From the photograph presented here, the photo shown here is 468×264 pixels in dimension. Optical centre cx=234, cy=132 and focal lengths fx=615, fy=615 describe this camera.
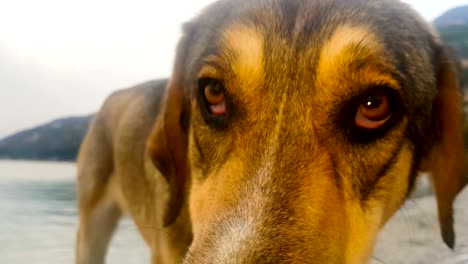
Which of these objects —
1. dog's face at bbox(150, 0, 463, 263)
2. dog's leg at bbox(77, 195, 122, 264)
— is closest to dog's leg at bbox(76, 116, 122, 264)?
dog's leg at bbox(77, 195, 122, 264)

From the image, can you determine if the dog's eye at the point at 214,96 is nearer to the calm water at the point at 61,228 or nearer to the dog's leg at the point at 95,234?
the calm water at the point at 61,228

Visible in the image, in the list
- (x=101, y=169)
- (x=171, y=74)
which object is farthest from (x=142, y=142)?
(x=171, y=74)

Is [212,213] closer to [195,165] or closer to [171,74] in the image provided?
[195,165]

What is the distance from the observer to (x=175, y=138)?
8.87ft

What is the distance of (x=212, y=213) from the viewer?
1.83m

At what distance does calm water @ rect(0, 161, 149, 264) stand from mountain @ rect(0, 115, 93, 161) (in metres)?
0.10

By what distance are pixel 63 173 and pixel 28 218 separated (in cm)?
92

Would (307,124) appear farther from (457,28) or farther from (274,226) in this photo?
(457,28)

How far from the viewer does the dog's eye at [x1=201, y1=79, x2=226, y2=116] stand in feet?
7.06

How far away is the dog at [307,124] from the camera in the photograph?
5.90ft

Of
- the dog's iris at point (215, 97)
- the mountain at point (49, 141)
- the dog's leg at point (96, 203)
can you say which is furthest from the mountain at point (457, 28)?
the mountain at point (49, 141)

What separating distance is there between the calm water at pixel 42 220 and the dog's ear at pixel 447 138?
2499 mm

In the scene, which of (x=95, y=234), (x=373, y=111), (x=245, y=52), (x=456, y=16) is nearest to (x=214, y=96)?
(x=245, y=52)

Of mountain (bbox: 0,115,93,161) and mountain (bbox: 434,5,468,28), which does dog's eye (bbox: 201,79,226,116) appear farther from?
mountain (bbox: 0,115,93,161)
